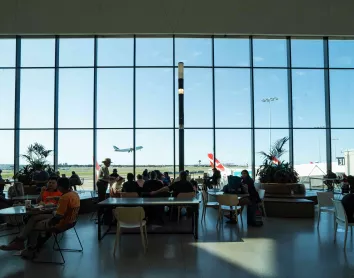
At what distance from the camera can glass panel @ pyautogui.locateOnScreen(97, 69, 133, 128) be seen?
10.7 meters

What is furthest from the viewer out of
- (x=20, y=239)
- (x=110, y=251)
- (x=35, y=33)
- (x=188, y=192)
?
(x=35, y=33)

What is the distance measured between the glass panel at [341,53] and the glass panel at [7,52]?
466 inches

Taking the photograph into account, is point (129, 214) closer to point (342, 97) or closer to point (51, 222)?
point (51, 222)

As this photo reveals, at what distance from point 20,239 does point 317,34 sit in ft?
36.8

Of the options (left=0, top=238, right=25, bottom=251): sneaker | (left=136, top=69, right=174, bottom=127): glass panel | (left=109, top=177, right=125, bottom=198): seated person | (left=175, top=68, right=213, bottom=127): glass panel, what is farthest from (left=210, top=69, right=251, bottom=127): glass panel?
(left=0, top=238, right=25, bottom=251): sneaker

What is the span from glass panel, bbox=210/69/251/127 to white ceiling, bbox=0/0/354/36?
154cm

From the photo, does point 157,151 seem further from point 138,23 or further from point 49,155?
point 138,23

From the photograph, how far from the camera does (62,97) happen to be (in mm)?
10844

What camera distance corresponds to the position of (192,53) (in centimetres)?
1093

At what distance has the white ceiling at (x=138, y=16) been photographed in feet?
34.1

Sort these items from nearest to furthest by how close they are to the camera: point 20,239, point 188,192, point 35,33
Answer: point 20,239
point 188,192
point 35,33

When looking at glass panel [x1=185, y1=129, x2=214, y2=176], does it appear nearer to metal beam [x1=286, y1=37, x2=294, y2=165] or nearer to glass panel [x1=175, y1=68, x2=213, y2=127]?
glass panel [x1=175, y1=68, x2=213, y2=127]

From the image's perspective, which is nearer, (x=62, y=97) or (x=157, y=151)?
(x=62, y=97)

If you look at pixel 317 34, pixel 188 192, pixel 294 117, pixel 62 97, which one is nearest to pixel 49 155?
pixel 62 97
